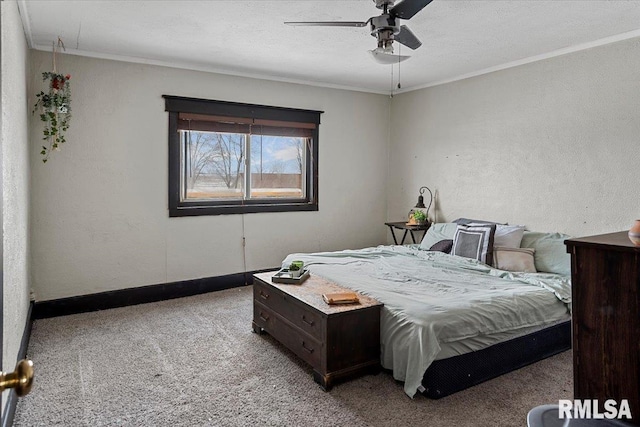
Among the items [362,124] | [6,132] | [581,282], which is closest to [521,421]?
[581,282]

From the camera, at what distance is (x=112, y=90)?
12.9 feet

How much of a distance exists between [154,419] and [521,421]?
1878mm

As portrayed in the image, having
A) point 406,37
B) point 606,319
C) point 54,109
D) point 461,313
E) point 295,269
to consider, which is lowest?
point 461,313

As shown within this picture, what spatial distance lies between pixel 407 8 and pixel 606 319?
6.18 ft

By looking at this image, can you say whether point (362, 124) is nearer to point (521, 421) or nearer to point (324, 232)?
point (324, 232)

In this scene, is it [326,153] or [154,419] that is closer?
[154,419]

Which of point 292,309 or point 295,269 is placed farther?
point 295,269

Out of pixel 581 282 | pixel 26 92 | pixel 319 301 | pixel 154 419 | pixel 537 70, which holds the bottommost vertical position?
pixel 154 419

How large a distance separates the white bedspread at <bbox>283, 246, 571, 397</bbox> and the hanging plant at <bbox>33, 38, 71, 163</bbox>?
91.2 inches

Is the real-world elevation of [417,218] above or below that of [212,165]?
below

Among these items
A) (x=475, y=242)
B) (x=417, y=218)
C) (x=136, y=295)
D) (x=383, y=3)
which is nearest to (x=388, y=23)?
(x=383, y=3)

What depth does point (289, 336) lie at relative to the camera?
2826 mm

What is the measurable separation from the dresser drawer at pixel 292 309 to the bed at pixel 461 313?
41 cm

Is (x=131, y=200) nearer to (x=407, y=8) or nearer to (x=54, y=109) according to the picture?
(x=54, y=109)
